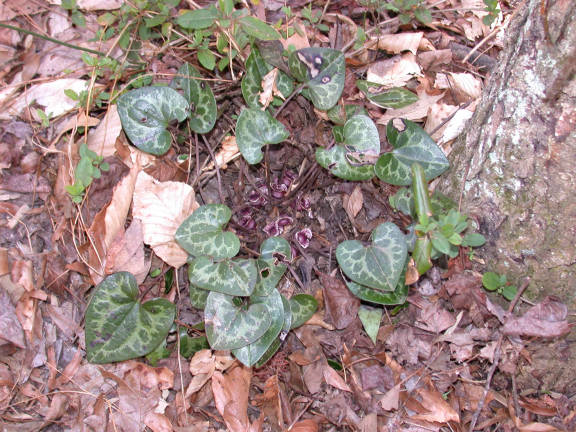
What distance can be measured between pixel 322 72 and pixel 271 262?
2.50 feet

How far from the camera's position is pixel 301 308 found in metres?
1.75

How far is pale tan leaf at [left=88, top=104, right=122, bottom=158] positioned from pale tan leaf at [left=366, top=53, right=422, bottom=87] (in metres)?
1.09

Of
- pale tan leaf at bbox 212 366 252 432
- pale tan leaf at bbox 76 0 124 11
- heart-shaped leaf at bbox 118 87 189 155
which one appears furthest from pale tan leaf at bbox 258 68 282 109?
pale tan leaf at bbox 212 366 252 432

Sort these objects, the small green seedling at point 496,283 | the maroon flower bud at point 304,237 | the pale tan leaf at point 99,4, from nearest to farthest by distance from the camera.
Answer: the small green seedling at point 496,283
the maroon flower bud at point 304,237
the pale tan leaf at point 99,4

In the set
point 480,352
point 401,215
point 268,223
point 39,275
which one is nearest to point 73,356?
point 39,275

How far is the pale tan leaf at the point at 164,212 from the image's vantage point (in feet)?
6.00

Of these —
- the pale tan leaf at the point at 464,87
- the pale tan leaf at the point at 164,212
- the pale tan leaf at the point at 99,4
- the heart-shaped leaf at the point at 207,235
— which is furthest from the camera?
the pale tan leaf at the point at 99,4

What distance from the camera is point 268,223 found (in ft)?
6.48

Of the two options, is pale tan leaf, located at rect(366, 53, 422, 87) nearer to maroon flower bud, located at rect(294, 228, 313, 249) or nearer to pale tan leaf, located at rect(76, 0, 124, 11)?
maroon flower bud, located at rect(294, 228, 313, 249)

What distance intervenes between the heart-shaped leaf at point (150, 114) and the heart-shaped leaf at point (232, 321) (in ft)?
2.13

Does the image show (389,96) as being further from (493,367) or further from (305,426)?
(305,426)

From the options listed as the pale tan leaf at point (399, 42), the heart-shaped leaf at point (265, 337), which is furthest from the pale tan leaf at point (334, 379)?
the pale tan leaf at point (399, 42)

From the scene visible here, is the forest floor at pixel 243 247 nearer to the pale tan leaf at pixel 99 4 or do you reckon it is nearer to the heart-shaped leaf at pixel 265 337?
the pale tan leaf at pixel 99 4

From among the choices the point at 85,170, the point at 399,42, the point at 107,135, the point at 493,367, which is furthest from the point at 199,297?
the point at 399,42
